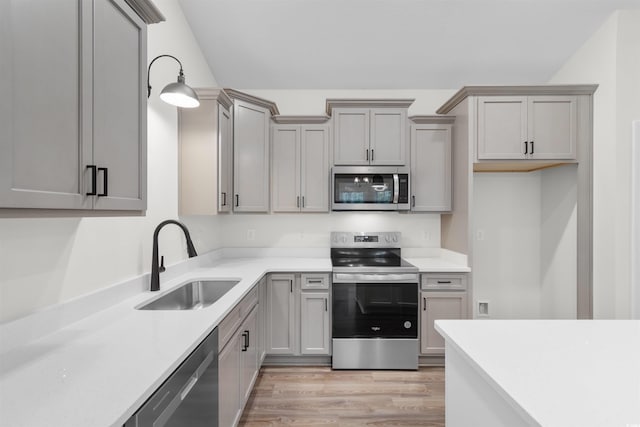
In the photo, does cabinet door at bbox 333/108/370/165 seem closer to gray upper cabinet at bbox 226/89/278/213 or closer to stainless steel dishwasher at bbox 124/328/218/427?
gray upper cabinet at bbox 226/89/278/213

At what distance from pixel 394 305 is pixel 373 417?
914 mm

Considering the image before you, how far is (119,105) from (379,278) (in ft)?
7.55

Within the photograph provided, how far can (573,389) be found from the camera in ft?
2.64

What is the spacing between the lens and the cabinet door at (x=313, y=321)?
280 cm

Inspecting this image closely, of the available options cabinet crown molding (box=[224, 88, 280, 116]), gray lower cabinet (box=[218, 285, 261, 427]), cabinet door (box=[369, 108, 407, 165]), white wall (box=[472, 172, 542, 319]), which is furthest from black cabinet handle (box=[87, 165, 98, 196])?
white wall (box=[472, 172, 542, 319])

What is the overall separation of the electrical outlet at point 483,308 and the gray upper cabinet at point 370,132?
5.96 ft

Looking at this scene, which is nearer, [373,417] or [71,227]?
[71,227]

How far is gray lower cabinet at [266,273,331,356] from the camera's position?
2.80 metres

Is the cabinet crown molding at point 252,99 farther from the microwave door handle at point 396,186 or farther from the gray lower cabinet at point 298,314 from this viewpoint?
the gray lower cabinet at point 298,314

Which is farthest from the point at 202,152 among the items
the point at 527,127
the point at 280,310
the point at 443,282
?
the point at 527,127

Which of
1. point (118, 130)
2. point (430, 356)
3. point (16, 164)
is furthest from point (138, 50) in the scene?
point (430, 356)

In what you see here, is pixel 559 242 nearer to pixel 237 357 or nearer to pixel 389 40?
pixel 389 40

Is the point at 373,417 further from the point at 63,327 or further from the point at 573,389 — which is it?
the point at 63,327

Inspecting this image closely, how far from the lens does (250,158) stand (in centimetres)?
299
